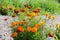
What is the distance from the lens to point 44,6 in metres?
17.5

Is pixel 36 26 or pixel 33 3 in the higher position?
pixel 36 26

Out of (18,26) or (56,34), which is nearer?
(18,26)

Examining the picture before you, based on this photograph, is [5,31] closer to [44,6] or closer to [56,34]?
[56,34]

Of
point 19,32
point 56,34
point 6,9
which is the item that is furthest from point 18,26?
point 6,9

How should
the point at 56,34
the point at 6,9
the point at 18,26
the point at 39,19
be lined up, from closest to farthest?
the point at 18,26
the point at 39,19
the point at 56,34
the point at 6,9

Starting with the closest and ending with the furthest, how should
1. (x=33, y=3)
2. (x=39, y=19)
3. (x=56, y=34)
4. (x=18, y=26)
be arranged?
(x=18, y=26) → (x=39, y=19) → (x=56, y=34) → (x=33, y=3)

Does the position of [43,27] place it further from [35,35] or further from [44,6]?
[44,6]

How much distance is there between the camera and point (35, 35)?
663 centimetres

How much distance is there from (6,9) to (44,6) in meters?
3.71

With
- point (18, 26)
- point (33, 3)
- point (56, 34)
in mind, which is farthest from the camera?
point (33, 3)

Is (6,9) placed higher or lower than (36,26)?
lower

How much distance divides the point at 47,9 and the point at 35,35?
10.6 meters

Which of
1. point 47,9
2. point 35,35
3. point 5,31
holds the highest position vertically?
point 35,35

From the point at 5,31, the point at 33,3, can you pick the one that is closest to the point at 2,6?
the point at 33,3
